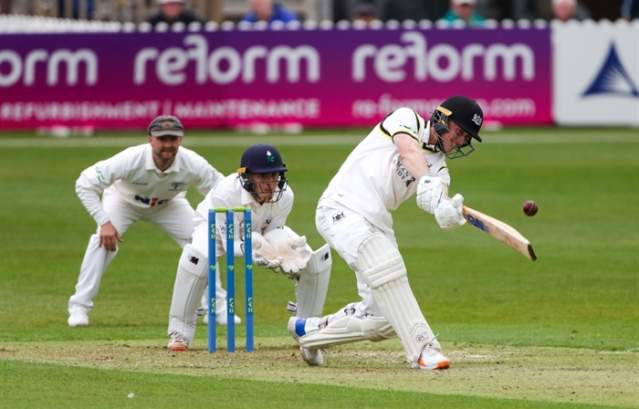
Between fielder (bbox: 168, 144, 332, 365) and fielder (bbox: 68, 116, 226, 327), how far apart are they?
4.16 feet

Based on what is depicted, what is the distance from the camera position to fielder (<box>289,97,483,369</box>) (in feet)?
29.6

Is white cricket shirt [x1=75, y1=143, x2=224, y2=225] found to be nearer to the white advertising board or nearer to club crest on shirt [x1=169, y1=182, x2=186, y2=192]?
club crest on shirt [x1=169, y1=182, x2=186, y2=192]

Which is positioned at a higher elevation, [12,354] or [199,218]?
[199,218]

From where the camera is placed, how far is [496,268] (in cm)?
1457

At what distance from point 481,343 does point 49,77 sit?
52.7 feet

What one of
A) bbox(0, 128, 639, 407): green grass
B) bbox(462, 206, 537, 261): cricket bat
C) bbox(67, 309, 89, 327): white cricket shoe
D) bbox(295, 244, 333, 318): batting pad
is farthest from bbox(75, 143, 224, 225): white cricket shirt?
bbox(462, 206, 537, 261): cricket bat

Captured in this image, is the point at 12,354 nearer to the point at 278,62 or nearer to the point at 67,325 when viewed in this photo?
the point at 67,325

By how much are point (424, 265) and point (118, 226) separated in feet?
11.3

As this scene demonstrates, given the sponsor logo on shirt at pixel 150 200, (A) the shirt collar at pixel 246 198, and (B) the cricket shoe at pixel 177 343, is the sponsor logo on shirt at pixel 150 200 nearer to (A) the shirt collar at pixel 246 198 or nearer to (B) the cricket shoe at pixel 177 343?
(A) the shirt collar at pixel 246 198

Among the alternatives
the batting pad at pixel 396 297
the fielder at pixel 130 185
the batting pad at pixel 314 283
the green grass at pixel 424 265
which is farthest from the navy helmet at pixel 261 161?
the fielder at pixel 130 185

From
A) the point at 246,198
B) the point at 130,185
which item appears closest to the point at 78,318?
the point at 130,185

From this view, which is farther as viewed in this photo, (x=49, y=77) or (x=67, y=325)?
(x=49, y=77)

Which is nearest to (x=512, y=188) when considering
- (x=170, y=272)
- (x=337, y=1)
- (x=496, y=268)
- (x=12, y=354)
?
(x=496, y=268)

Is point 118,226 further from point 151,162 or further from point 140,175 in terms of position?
point 151,162
